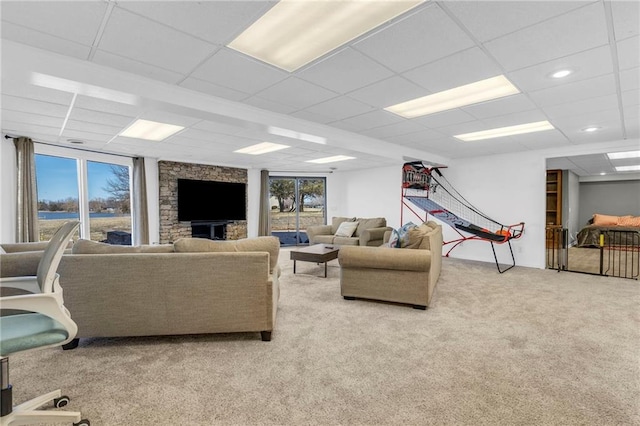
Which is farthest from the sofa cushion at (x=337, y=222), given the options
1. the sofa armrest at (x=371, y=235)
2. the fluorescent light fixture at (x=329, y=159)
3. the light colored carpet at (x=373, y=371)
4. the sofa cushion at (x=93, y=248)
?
the sofa cushion at (x=93, y=248)

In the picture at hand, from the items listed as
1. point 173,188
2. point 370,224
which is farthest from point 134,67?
point 370,224

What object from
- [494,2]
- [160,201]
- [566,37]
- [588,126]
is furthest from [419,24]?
[160,201]

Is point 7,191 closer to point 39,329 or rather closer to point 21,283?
point 21,283

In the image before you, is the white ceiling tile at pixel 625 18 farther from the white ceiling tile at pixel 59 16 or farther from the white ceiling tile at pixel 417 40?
the white ceiling tile at pixel 59 16

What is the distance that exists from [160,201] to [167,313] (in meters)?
5.28

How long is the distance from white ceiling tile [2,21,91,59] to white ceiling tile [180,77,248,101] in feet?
2.47

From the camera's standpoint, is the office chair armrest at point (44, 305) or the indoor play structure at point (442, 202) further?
the indoor play structure at point (442, 202)

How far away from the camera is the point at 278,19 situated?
77.4 inches

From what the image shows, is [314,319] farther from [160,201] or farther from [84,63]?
[160,201]

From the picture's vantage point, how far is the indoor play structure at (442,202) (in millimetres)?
6307

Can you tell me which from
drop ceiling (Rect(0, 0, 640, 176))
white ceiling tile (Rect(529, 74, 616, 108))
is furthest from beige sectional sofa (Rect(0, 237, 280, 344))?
white ceiling tile (Rect(529, 74, 616, 108))

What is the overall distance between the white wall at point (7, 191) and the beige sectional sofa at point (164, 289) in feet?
10.9

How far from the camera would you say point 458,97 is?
3281 mm

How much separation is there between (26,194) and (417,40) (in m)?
5.95
